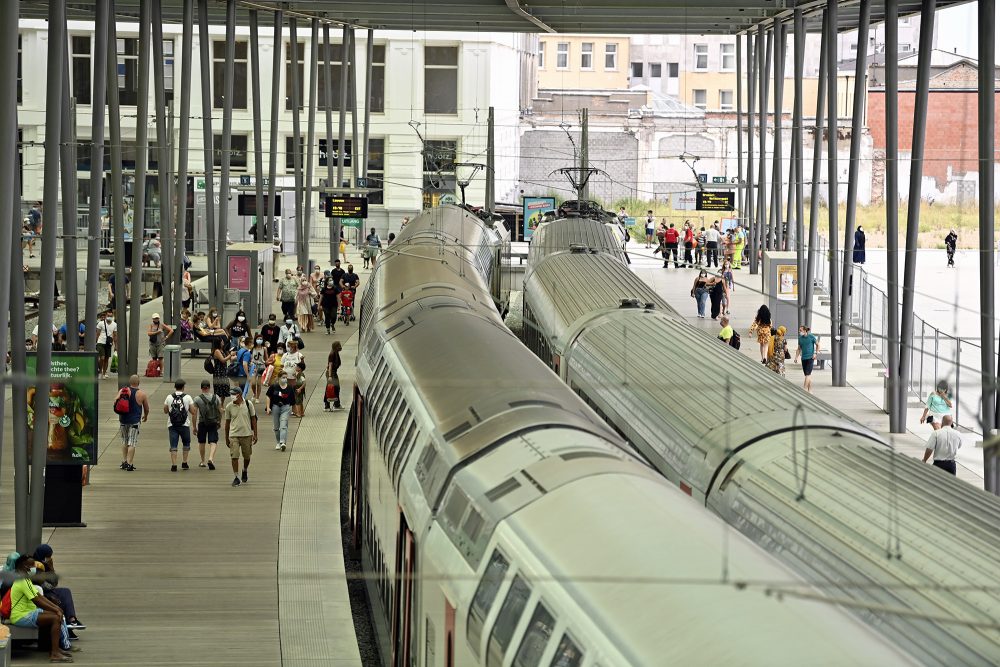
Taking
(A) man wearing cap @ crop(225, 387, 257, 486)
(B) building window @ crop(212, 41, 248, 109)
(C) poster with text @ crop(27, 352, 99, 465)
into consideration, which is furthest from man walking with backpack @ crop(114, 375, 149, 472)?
(B) building window @ crop(212, 41, 248, 109)

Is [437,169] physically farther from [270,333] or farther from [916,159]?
[916,159]

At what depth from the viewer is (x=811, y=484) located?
370 inches

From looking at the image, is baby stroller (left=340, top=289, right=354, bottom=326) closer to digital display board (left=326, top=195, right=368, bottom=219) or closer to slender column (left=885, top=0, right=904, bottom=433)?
digital display board (left=326, top=195, right=368, bottom=219)

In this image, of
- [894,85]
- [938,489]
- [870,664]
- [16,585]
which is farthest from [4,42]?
[894,85]

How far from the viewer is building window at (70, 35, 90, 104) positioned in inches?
2697

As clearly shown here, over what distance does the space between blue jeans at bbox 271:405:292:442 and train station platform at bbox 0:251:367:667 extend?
0.30 metres

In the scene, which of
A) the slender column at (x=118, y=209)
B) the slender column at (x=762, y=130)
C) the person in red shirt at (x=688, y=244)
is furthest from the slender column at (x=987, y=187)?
the person in red shirt at (x=688, y=244)

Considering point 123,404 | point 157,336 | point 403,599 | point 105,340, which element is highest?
point 157,336

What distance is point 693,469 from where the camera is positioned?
1118 centimetres

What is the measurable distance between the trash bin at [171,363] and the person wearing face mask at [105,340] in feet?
3.88

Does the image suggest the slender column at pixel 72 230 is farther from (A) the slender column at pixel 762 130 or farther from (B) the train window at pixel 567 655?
(A) the slender column at pixel 762 130

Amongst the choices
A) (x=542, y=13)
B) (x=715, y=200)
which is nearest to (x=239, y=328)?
(x=542, y=13)

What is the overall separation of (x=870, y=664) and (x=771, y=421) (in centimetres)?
507

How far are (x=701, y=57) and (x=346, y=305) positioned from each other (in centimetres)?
5305
